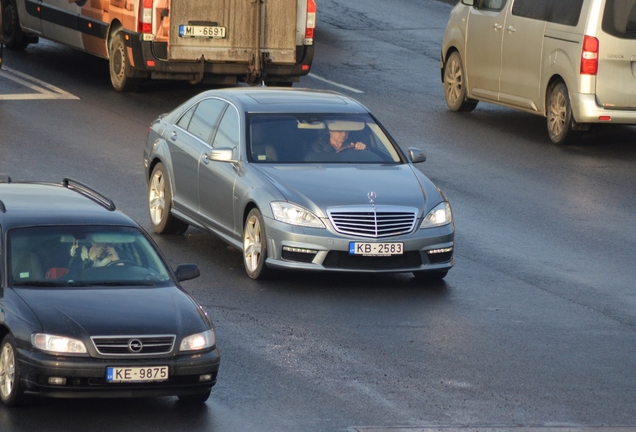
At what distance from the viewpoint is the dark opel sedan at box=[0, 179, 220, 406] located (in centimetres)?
864

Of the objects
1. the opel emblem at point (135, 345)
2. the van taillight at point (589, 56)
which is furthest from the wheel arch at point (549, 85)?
the opel emblem at point (135, 345)

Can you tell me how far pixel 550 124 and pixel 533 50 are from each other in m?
1.13

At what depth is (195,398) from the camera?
917 cm

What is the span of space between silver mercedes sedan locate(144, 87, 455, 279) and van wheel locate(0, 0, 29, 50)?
1236 cm

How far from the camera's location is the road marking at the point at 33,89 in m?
22.6

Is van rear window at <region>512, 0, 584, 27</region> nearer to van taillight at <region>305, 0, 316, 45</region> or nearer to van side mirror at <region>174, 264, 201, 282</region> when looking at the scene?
van taillight at <region>305, 0, 316, 45</region>

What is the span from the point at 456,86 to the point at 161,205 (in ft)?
30.3

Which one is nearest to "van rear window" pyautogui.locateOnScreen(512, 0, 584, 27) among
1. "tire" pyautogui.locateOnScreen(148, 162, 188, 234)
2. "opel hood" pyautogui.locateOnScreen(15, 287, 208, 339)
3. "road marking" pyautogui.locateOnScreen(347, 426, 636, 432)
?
"tire" pyautogui.locateOnScreen(148, 162, 188, 234)

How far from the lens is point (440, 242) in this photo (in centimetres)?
1295

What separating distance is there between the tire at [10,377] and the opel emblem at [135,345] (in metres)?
0.66

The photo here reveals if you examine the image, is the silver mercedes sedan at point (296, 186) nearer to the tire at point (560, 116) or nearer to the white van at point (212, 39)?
the tire at point (560, 116)

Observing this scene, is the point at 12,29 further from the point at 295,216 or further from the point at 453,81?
the point at 295,216

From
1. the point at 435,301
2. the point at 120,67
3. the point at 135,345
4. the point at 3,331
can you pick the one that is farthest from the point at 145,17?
the point at 135,345

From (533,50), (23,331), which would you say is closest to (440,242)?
(23,331)
